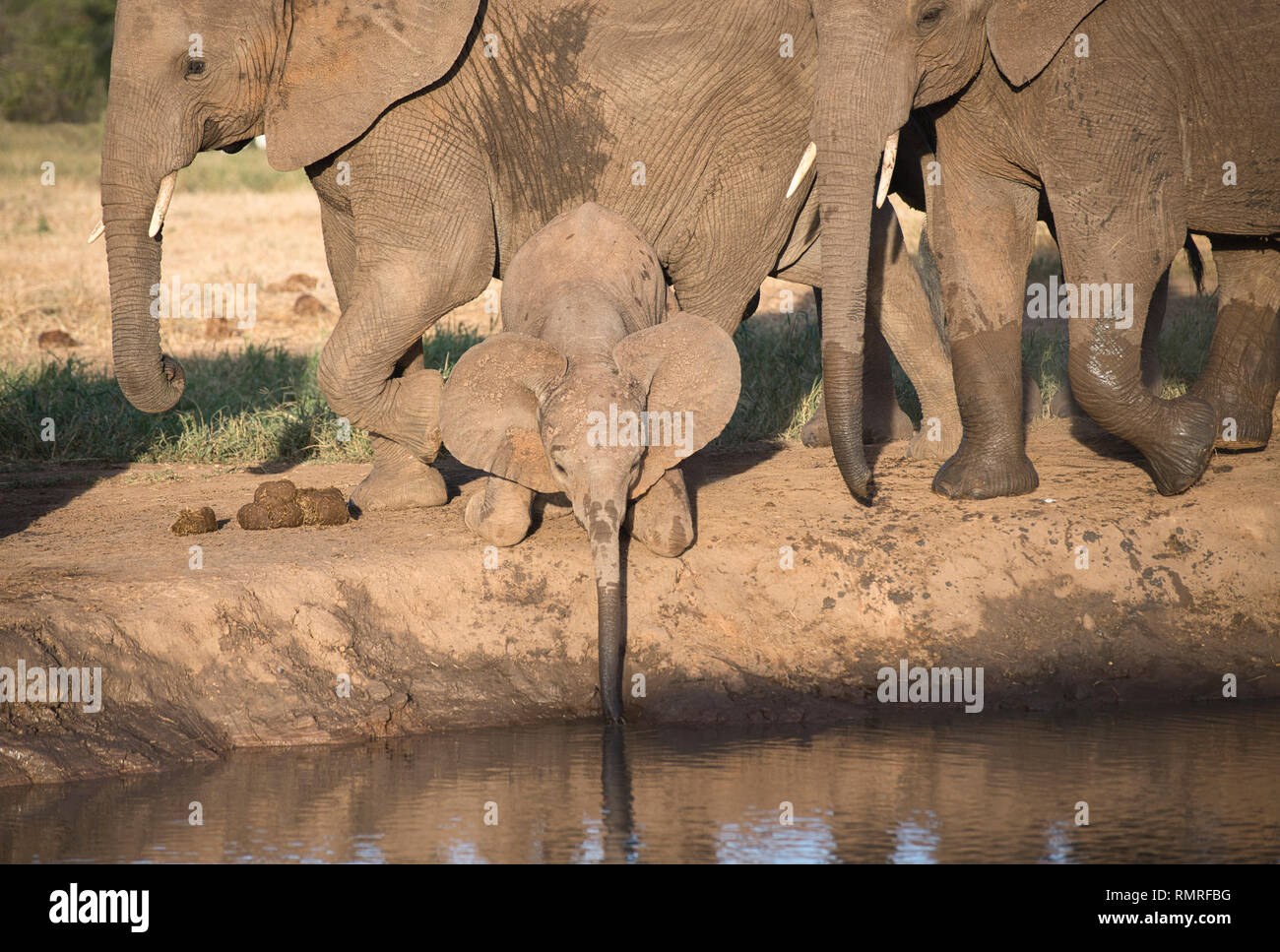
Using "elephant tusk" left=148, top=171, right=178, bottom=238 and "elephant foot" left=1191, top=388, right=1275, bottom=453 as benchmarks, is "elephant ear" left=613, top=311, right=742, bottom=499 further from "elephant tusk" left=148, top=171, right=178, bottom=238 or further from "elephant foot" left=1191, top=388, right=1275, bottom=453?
"elephant foot" left=1191, top=388, right=1275, bottom=453

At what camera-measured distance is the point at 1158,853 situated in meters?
4.42

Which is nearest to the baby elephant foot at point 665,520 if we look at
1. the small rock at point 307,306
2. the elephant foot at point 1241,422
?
the elephant foot at point 1241,422

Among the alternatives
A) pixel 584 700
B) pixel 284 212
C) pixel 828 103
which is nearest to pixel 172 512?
pixel 584 700

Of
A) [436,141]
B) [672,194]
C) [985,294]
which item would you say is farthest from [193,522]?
[985,294]

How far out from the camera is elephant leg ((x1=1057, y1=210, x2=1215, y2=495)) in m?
6.17

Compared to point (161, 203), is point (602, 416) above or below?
below

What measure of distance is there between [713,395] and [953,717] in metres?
1.38

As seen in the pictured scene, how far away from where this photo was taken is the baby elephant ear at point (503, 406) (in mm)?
5832

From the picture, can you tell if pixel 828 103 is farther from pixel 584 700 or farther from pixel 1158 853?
pixel 1158 853

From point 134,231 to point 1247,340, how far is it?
4.59 m

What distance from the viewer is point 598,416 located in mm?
5633

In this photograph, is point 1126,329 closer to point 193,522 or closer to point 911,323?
point 911,323

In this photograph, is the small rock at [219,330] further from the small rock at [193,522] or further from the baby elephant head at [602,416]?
the baby elephant head at [602,416]

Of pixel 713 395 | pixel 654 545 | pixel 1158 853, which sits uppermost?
pixel 713 395
